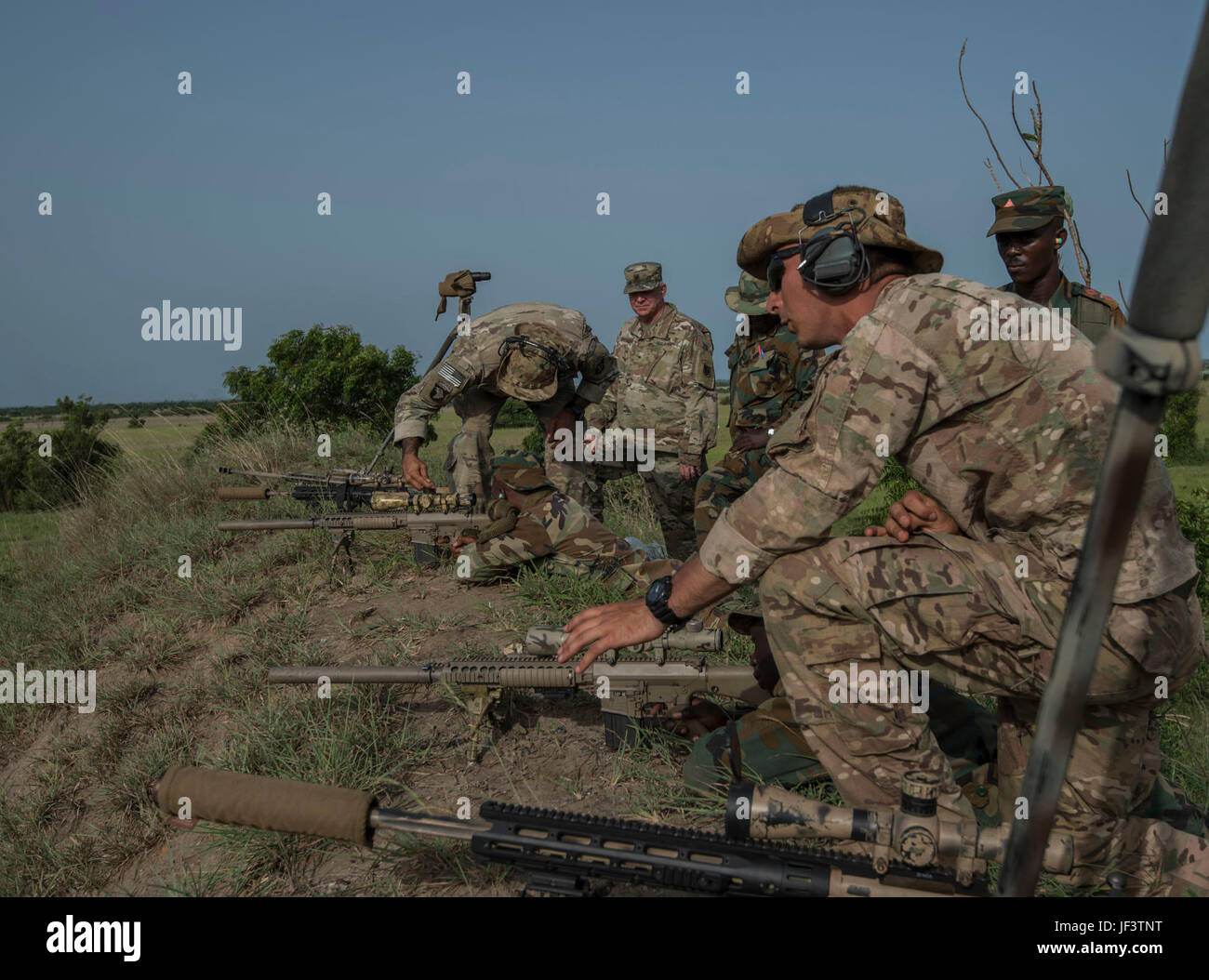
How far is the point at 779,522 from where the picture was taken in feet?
8.71

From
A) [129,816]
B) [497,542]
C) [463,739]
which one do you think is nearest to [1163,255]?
[463,739]

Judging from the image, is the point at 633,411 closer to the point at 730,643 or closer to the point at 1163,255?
the point at 730,643

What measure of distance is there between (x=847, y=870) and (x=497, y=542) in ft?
12.7

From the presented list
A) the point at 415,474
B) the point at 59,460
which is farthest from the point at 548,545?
the point at 59,460

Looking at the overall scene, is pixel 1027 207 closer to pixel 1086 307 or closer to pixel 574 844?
pixel 1086 307

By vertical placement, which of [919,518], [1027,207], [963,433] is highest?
[1027,207]

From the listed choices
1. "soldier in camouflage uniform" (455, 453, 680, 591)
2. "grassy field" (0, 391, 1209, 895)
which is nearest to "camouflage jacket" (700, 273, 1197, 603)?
"grassy field" (0, 391, 1209, 895)

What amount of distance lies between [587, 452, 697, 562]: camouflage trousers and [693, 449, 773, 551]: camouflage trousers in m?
1.15

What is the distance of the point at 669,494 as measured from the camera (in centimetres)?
860

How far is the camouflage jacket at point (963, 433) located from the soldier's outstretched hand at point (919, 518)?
0.75 ft

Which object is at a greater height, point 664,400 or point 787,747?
point 664,400

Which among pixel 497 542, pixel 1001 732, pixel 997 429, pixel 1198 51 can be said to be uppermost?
pixel 1198 51

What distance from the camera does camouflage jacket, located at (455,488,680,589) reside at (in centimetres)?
564

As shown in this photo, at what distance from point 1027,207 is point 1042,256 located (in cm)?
32
